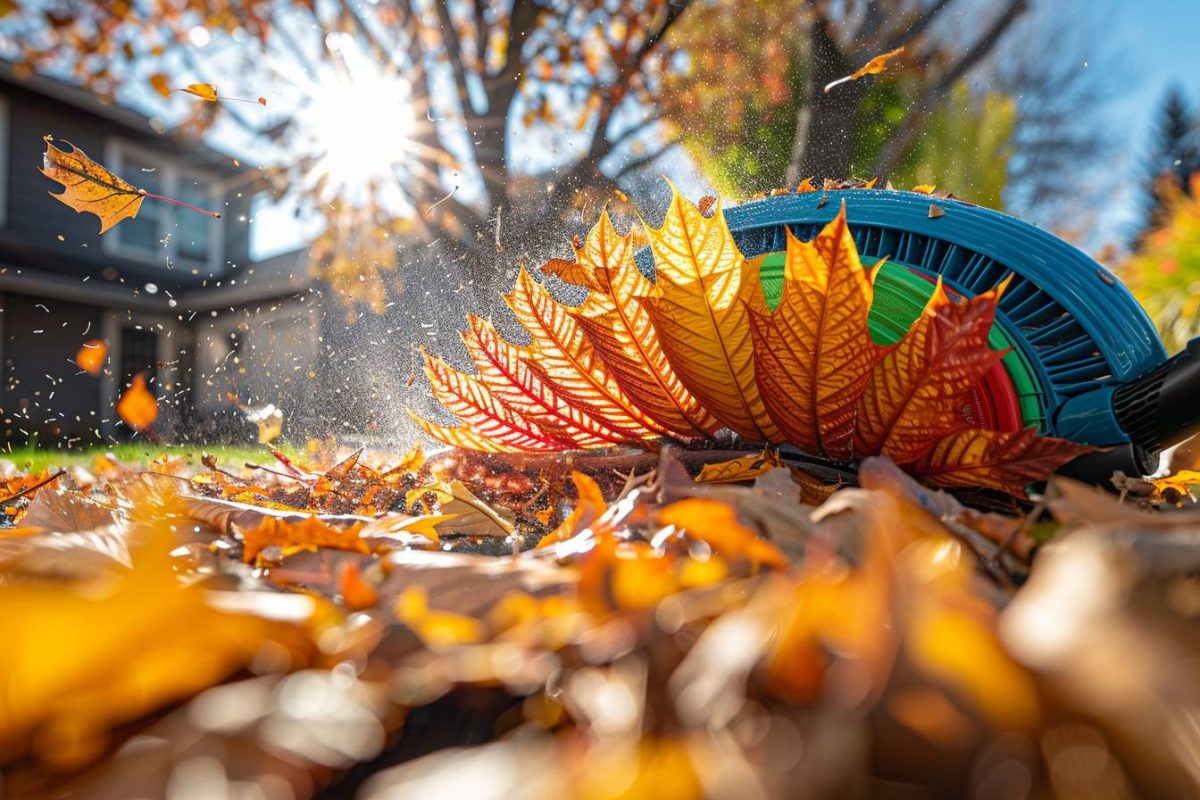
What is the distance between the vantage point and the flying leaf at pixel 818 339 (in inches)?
18.4

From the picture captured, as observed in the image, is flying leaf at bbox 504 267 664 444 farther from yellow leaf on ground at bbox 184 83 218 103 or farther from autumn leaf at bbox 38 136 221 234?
yellow leaf on ground at bbox 184 83 218 103

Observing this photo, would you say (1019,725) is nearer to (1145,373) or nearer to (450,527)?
(450,527)

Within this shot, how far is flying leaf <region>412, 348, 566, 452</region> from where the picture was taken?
2.40ft

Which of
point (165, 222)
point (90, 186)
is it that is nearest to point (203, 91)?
point (90, 186)

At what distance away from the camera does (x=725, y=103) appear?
7.62 metres

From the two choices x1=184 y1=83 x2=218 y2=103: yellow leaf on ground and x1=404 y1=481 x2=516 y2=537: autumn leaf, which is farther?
x1=184 y1=83 x2=218 y2=103: yellow leaf on ground

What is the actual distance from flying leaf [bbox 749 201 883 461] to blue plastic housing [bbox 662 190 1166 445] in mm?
298

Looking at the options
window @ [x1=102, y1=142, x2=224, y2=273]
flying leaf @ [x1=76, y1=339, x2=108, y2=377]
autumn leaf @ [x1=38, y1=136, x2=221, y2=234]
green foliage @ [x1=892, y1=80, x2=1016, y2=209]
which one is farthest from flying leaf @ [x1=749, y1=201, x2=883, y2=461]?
window @ [x1=102, y1=142, x2=224, y2=273]

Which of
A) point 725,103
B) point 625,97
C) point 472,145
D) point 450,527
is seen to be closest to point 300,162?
point 472,145

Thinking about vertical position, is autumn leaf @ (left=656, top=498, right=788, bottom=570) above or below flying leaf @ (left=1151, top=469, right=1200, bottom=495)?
above

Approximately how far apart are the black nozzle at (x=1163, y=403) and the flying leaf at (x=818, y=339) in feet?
1.00

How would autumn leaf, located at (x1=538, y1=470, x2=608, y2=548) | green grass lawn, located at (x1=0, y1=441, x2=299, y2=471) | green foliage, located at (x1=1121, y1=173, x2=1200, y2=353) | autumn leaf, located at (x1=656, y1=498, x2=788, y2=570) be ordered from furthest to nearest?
green foliage, located at (x1=1121, y1=173, x2=1200, y2=353)
green grass lawn, located at (x1=0, y1=441, x2=299, y2=471)
autumn leaf, located at (x1=538, y1=470, x2=608, y2=548)
autumn leaf, located at (x1=656, y1=498, x2=788, y2=570)

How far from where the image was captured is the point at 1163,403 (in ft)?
2.09

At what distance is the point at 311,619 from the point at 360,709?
0.16 ft
